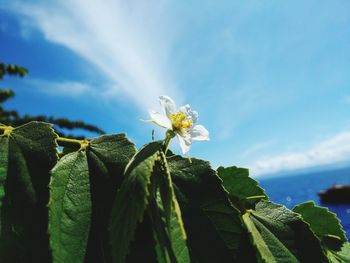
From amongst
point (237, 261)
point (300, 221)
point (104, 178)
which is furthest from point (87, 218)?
point (300, 221)

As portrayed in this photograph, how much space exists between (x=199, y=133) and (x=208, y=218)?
46 centimetres

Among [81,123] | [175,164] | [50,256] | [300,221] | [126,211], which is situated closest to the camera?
[126,211]

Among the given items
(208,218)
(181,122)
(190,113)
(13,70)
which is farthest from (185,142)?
(13,70)

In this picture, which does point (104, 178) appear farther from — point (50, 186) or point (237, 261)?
point (237, 261)

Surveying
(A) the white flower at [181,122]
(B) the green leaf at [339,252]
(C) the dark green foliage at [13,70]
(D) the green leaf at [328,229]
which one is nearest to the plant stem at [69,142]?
(A) the white flower at [181,122]

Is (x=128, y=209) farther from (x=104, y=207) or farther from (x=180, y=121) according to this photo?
(x=180, y=121)

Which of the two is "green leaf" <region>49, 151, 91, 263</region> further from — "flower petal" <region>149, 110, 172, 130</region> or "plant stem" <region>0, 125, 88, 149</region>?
"flower petal" <region>149, 110, 172, 130</region>

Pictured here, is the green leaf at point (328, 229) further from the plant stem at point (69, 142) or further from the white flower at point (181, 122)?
the plant stem at point (69, 142)

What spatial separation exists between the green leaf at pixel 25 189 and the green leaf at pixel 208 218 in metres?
0.27

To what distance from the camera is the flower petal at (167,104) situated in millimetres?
1213

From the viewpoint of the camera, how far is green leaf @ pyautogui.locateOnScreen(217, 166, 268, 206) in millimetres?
954

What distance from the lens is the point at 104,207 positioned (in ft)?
2.45

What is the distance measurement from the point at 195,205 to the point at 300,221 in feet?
1.05

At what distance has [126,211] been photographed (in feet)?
Answer: 1.87
